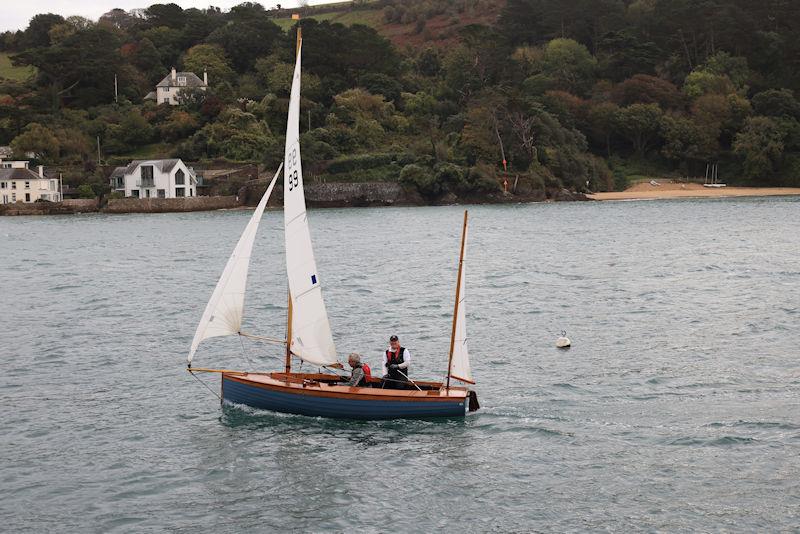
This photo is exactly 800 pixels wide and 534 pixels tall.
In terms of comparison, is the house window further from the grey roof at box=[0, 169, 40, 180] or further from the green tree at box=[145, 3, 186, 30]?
the green tree at box=[145, 3, 186, 30]

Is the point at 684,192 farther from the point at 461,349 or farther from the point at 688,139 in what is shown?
the point at 461,349

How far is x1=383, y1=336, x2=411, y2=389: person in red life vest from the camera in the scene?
94.5 feet

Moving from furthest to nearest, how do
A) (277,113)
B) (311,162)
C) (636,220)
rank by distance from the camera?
1. (277,113)
2. (311,162)
3. (636,220)

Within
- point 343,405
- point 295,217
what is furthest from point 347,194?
point 343,405

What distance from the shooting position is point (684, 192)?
136 metres

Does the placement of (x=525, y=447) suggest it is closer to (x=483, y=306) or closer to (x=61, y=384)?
(x=61, y=384)

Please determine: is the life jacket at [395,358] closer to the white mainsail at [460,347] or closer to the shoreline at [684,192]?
the white mainsail at [460,347]

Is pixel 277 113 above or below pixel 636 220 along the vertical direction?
above

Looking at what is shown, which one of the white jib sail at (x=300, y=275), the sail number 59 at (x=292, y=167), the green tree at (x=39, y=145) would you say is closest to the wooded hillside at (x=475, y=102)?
the green tree at (x=39, y=145)

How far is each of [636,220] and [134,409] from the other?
2954 inches

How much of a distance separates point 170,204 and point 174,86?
132 feet

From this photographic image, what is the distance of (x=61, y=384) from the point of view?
34562 mm

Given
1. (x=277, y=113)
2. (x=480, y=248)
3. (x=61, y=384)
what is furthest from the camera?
(x=277, y=113)

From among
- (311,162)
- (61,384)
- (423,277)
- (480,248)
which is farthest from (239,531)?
(311,162)
